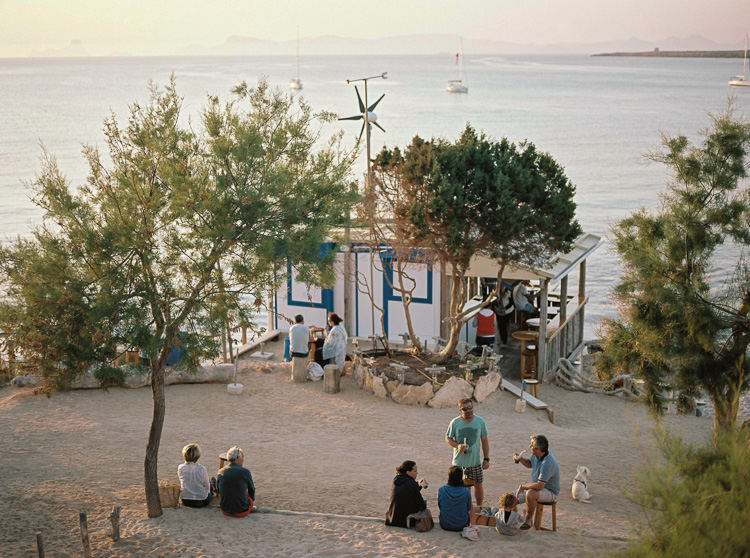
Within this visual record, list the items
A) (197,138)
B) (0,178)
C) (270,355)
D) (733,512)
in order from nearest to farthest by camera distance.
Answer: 1. (733,512)
2. (197,138)
3. (270,355)
4. (0,178)

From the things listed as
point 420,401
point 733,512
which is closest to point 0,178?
point 420,401

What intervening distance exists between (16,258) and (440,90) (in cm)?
15338

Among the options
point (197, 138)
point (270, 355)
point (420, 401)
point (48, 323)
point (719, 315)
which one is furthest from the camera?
point (270, 355)

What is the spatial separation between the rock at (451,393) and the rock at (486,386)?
13 cm

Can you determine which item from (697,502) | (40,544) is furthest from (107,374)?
(697,502)

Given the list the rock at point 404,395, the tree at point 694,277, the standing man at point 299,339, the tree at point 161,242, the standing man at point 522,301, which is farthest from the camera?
the standing man at point 522,301

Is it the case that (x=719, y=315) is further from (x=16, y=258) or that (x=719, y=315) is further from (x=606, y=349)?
(x=16, y=258)

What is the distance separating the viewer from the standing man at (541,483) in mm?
9406

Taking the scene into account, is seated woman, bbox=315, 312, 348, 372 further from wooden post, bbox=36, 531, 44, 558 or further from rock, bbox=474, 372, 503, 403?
wooden post, bbox=36, 531, 44, 558

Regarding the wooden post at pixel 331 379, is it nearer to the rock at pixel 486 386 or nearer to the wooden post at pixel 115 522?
the rock at pixel 486 386

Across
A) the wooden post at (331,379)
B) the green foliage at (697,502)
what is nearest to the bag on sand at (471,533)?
the green foliage at (697,502)

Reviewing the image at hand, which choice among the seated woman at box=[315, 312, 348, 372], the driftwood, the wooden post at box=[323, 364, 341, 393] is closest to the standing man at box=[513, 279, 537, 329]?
the driftwood

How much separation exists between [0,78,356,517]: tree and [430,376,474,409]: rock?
5555mm

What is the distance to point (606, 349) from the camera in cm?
1240
